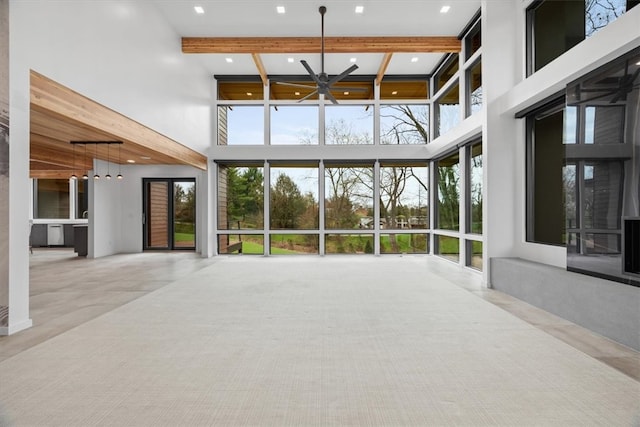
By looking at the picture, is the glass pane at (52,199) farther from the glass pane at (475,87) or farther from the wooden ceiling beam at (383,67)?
the glass pane at (475,87)

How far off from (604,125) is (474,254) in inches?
159

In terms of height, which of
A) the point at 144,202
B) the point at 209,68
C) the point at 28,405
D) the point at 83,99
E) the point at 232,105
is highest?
the point at 209,68

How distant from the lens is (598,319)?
3.43 metres

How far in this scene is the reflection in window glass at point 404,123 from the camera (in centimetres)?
976

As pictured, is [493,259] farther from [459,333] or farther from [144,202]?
[144,202]

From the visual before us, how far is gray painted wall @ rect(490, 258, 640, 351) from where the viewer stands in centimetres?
310

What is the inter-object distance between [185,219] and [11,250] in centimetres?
720

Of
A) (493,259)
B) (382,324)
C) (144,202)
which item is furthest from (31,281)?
(493,259)

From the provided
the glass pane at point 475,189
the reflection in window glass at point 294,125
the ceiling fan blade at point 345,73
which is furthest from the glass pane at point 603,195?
the reflection in window glass at point 294,125

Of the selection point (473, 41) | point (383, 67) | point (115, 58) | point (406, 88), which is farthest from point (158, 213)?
point (473, 41)

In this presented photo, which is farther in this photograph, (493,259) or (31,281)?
(31,281)

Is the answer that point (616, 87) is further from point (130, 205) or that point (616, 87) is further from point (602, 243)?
point (130, 205)

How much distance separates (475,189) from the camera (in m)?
7.16

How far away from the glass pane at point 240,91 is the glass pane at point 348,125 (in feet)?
6.38
